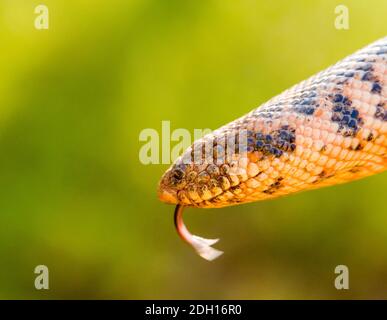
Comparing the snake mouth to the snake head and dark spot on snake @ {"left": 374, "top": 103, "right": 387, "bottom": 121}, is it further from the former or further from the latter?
dark spot on snake @ {"left": 374, "top": 103, "right": 387, "bottom": 121}

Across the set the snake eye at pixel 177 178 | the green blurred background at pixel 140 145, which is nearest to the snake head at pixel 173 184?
the snake eye at pixel 177 178

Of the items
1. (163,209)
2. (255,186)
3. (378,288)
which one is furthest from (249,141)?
(378,288)

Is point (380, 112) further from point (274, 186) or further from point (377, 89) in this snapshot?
point (274, 186)

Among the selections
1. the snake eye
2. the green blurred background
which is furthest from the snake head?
the green blurred background

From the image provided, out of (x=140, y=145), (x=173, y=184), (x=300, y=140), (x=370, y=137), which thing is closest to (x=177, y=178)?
(x=173, y=184)

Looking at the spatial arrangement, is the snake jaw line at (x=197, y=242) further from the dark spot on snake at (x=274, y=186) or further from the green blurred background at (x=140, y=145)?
the green blurred background at (x=140, y=145)

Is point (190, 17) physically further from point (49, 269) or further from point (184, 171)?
point (184, 171)
